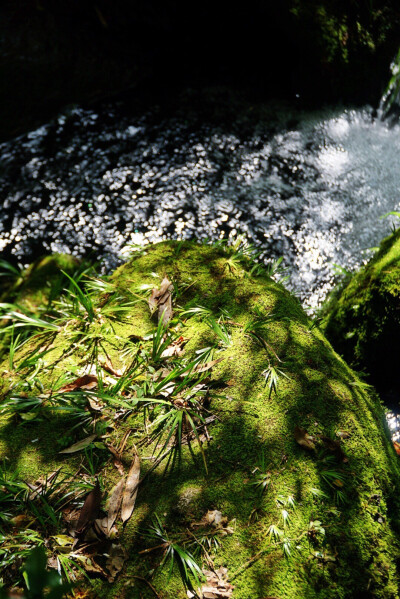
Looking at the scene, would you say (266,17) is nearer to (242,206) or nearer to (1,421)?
(242,206)

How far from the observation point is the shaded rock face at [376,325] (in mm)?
3102

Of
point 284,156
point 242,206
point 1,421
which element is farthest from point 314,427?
point 284,156

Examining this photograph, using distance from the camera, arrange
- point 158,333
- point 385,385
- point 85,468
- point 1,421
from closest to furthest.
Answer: point 85,468, point 1,421, point 158,333, point 385,385

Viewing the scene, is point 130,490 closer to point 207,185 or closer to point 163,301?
point 163,301

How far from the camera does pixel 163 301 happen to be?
2830 mm

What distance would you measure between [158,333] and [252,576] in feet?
4.28

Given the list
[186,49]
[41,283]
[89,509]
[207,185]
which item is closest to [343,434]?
[89,509]

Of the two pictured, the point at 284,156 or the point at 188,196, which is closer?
the point at 188,196

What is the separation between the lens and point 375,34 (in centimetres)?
595

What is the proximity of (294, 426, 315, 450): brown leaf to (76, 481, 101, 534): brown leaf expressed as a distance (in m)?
0.98

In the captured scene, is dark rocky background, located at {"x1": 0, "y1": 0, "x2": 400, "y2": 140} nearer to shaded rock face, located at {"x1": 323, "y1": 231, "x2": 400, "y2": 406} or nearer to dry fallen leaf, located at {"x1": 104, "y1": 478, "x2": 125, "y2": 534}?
shaded rock face, located at {"x1": 323, "y1": 231, "x2": 400, "y2": 406}

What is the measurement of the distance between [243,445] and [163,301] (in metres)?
1.13

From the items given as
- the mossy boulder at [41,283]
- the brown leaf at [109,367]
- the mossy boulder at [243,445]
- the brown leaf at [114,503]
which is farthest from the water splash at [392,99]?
the brown leaf at [114,503]

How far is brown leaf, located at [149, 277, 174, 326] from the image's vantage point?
274 centimetres
